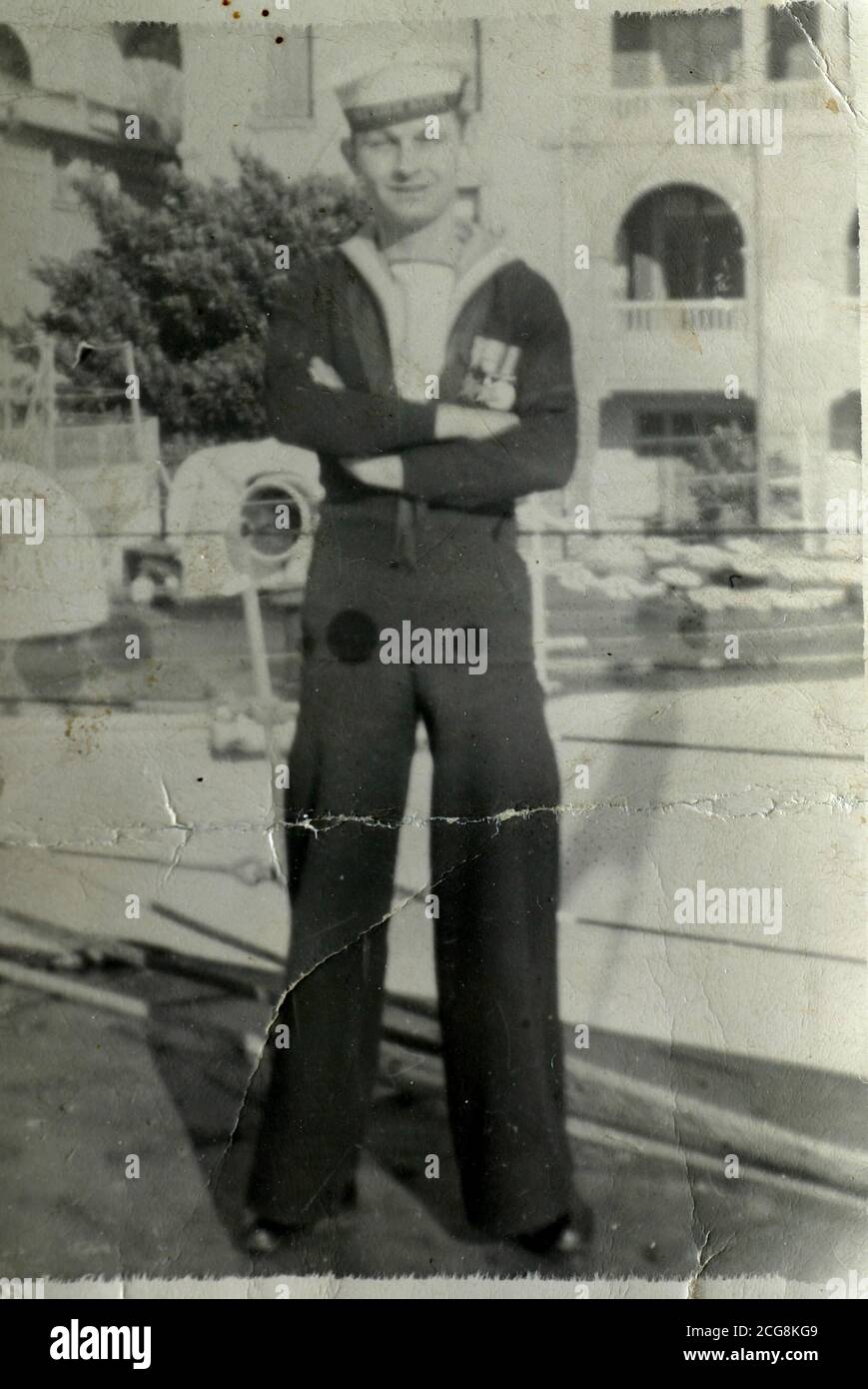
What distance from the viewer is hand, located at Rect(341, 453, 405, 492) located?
2.75 meters

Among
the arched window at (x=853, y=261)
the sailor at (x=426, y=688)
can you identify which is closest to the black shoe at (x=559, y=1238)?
the sailor at (x=426, y=688)

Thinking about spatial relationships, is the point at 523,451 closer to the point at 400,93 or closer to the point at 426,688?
the point at 426,688

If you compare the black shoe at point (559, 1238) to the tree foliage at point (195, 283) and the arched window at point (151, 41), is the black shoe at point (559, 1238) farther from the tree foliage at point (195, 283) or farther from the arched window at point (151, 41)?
the arched window at point (151, 41)

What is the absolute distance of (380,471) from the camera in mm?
2754

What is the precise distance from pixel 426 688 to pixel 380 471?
52 centimetres

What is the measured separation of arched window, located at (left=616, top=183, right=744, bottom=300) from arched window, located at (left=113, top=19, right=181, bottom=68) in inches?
44.4

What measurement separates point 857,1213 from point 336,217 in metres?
2.63

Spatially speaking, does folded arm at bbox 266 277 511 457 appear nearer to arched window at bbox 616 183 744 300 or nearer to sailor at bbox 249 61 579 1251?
sailor at bbox 249 61 579 1251

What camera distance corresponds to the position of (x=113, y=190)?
2.74m

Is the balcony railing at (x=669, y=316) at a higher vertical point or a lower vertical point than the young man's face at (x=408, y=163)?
lower

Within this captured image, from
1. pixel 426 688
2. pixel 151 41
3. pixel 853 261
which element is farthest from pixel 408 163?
pixel 426 688

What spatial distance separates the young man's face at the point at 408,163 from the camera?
9.00ft
